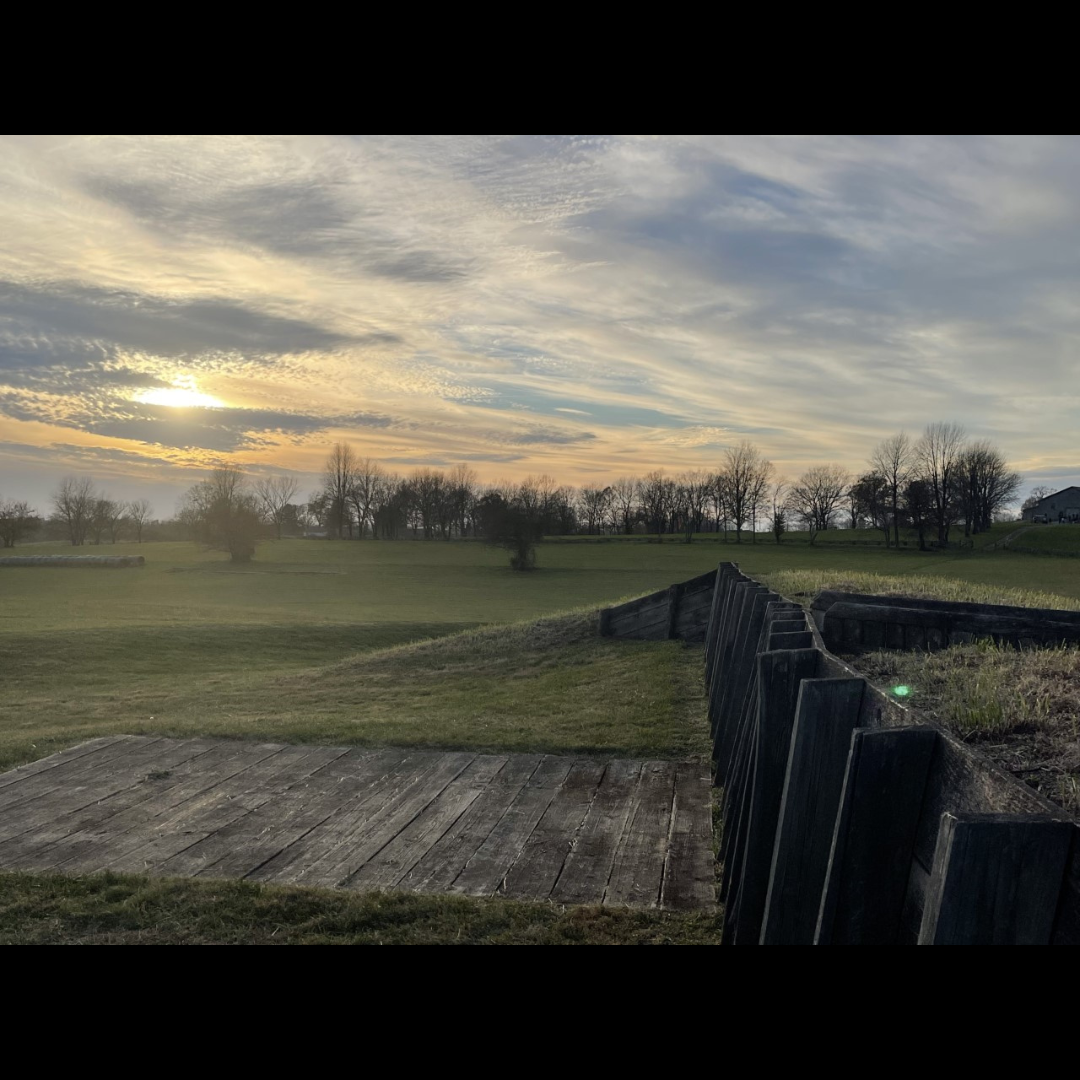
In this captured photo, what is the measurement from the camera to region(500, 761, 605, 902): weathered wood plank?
184 inches

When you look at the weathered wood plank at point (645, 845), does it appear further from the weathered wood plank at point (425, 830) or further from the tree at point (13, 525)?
the tree at point (13, 525)

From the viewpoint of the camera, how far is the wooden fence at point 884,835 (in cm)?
160

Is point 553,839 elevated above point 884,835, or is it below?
below

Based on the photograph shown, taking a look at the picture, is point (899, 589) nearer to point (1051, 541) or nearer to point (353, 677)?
point (353, 677)

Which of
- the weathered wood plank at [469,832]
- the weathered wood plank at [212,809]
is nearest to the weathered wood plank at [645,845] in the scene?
the weathered wood plank at [469,832]

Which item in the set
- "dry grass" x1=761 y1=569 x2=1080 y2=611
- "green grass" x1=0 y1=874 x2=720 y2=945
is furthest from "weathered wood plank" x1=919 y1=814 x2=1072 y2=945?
"dry grass" x1=761 y1=569 x2=1080 y2=611

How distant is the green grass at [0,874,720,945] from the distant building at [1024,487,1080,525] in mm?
133916

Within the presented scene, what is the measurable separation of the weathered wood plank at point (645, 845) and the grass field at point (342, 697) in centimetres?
32

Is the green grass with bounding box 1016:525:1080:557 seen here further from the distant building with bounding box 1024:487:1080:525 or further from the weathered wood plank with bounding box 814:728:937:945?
the weathered wood plank with bounding box 814:728:937:945

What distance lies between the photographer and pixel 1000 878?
162cm

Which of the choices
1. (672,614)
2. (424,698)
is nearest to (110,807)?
(424,698)

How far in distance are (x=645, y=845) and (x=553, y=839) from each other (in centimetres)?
57

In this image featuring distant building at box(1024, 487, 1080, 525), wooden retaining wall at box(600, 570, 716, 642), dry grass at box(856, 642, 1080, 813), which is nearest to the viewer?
dry grass at box(856, 642, 1080, 813)
